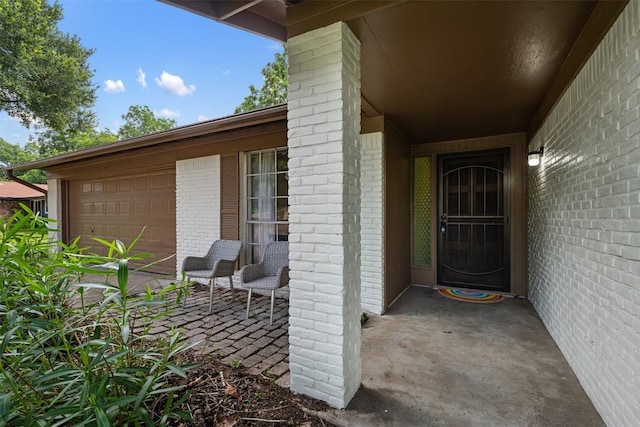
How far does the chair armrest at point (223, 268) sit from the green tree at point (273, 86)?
13172 millimetres

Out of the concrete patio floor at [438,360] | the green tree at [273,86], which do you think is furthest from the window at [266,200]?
the green tree at [273,86]

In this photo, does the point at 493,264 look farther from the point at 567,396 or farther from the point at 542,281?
the point at 567,396

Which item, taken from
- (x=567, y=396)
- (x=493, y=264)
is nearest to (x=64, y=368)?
(x=567, y=396)

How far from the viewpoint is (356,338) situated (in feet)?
6.45

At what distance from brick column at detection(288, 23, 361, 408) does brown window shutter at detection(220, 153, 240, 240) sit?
8.90 ft

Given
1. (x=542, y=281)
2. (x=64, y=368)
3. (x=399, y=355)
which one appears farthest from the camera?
(x=542, y=281)

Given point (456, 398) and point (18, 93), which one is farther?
point (18, 93)

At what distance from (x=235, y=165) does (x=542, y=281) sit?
419 cm

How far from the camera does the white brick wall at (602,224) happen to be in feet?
4.62

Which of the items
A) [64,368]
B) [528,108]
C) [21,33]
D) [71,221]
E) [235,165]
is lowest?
[64,368]

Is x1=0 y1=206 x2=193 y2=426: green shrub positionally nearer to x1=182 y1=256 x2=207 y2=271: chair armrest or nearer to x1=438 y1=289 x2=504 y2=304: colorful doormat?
x1=182 y1=256 x2=207 y2=271: chair armrest

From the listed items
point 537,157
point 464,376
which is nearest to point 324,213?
point 464,376

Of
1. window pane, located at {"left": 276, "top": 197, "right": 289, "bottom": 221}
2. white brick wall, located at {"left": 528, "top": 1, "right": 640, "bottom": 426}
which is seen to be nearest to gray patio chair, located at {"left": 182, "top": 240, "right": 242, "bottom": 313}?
window pane, located at {"left": 276, "top": 197, "right": 289, "bottom": 221}

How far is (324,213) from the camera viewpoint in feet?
5.96
